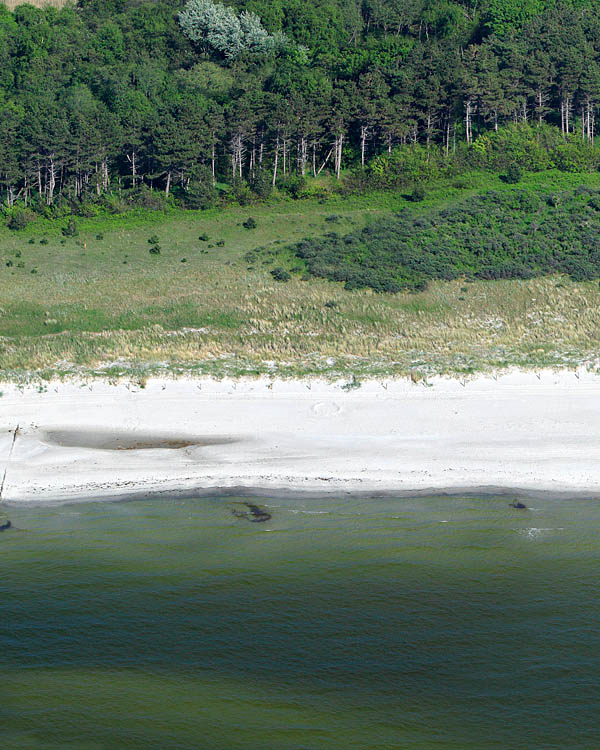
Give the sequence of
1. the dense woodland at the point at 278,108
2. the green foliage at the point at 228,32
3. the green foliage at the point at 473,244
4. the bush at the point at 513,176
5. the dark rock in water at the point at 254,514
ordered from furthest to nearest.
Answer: the green foliage at the point at 228,32
the dense woodland at the point at 278,108
the bush at the point at 513,176
the green foliage at the point at 473,244
the dark rock in water at the point at 254,514

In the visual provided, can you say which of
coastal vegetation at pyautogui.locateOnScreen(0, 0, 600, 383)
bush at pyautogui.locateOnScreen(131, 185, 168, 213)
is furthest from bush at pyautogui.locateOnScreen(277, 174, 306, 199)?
bush at pyautogui.locateOnScreen(131, 185, 168, 213)

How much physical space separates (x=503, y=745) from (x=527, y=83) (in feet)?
264

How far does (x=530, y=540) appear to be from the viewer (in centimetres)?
1659

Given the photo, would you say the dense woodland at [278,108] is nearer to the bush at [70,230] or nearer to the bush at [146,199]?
the bush at [146,199]

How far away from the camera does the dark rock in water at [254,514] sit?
17.6 metres

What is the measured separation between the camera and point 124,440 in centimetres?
2234

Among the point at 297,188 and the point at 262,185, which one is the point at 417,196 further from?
the point at 262,185

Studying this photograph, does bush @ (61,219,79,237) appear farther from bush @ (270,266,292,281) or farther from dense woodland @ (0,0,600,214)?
bush @ (270,266,292,281)

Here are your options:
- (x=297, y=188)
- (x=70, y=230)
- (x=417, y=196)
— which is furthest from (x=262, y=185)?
(x=70, y=230)

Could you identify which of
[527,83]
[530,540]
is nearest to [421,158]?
[527,83]

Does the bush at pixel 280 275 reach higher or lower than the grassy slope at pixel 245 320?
higher

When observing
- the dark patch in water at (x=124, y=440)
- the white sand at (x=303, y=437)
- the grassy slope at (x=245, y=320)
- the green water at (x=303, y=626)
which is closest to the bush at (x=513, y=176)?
the grassy slope at (x=245, y=320)

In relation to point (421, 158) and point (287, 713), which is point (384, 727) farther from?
point (421, 158)

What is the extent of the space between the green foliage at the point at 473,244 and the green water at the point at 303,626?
2787 centimetres
